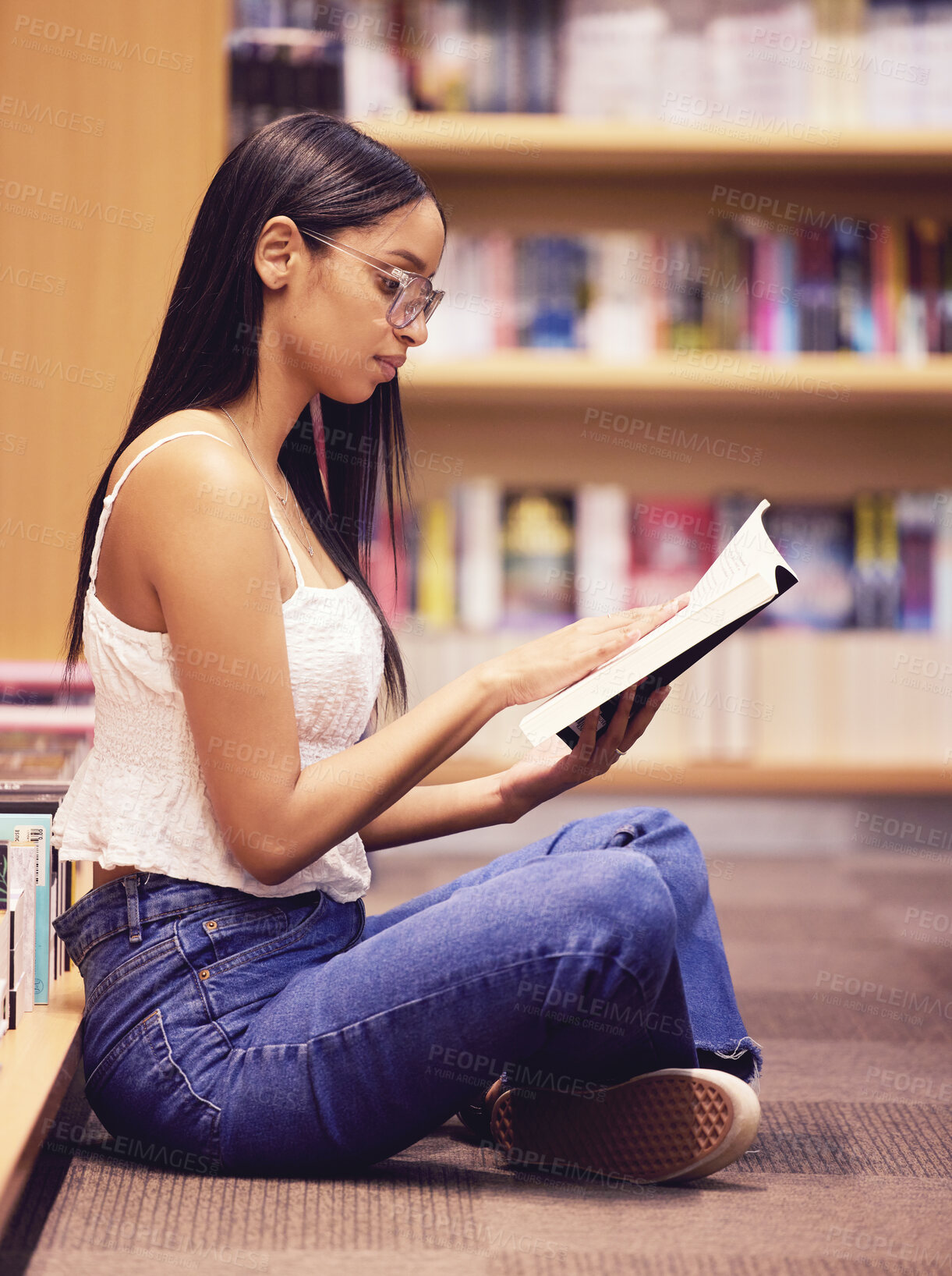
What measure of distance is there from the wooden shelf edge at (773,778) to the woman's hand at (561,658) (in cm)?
148

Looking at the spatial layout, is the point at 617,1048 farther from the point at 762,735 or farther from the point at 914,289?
the point at 914,289

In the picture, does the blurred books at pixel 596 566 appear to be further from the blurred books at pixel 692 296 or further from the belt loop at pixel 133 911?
the belt loop at pixel 133 911

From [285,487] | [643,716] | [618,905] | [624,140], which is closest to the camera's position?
[618,905]

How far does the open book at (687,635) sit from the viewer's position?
0.94 meters

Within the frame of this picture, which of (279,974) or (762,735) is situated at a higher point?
(279,974)

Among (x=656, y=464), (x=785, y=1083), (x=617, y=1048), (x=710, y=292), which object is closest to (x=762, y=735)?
(x=656, y=464)

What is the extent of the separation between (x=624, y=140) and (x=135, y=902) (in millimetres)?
1862

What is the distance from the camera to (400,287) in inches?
43.1

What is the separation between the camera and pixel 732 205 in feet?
8.62

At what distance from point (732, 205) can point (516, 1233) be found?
216 cm

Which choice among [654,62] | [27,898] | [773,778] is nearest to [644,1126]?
[27,898]

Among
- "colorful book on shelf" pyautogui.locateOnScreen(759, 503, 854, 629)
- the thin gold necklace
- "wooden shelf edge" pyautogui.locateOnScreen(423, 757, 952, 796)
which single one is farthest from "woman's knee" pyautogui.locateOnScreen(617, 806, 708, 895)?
"colorful book on shelf" pyautogui.locateOnScreen(759, 503, 854, 629)

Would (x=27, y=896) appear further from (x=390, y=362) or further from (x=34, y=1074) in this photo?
(x=390, y=362)

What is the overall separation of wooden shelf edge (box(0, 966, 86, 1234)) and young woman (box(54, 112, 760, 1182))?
4cm
